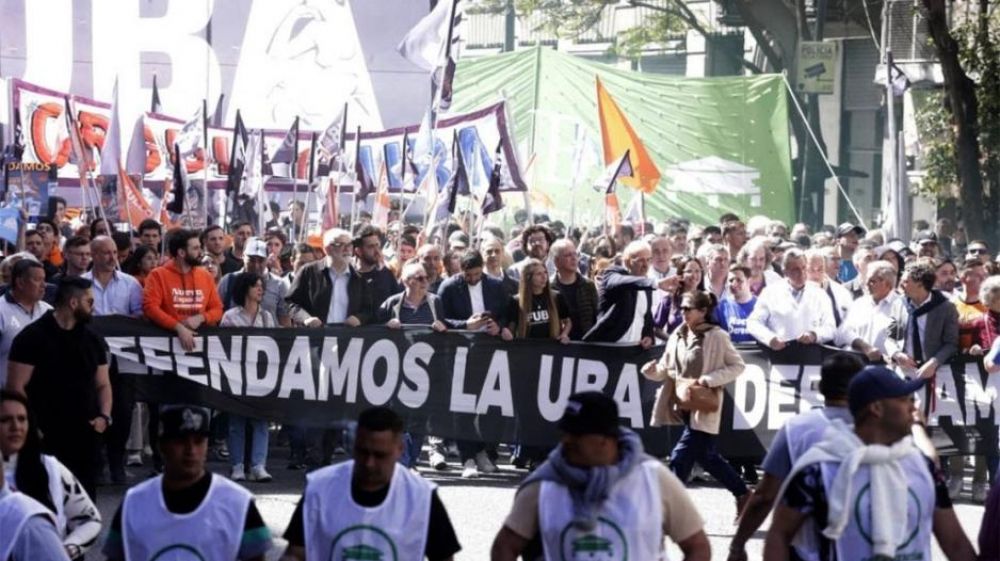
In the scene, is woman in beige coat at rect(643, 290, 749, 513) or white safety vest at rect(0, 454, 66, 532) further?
woman in beige coat at rect(643, 290, 749, 513)

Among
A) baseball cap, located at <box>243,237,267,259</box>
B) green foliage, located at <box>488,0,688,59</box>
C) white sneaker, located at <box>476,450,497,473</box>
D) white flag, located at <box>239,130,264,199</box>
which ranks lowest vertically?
white sneaker, located at <box>476,450,497,473</box>

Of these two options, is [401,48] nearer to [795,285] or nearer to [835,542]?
[795,285]

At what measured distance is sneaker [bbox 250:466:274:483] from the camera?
13.3 metres

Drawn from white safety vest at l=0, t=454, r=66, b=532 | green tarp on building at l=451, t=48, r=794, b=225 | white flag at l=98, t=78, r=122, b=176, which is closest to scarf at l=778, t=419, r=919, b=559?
white safety vest at l=0, t=454, r=66, b=532

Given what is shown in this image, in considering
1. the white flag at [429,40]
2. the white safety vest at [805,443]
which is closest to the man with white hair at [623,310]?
the white flag at [429,40]

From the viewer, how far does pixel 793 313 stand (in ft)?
44.8

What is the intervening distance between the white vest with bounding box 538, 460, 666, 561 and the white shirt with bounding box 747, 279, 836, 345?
772cm

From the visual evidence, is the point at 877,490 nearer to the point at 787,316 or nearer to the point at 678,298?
the point at 787,316

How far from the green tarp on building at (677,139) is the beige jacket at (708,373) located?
18.3 m

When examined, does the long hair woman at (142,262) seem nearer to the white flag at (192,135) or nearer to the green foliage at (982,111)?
the white flag at (192,135)

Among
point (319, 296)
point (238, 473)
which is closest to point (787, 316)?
point (319, 296)

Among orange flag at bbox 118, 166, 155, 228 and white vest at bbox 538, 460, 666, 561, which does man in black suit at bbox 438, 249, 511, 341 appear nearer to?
orange flag at bbox 118, 166, 155, 228

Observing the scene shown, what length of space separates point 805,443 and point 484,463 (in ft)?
24.6

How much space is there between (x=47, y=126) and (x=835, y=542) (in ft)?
60.7
